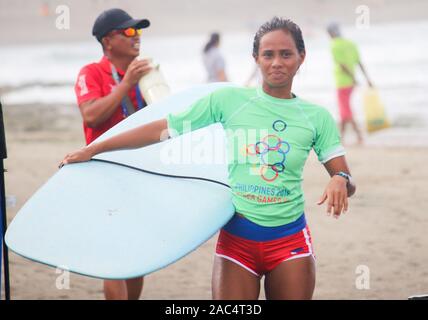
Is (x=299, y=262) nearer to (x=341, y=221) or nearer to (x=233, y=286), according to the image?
(x=233, y=286)

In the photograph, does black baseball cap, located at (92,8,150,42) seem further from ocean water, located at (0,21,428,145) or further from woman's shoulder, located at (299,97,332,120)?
ocean water, located at (0,21,428,145)

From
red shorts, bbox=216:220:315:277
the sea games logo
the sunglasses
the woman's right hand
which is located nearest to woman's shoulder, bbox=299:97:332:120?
the sea games logo

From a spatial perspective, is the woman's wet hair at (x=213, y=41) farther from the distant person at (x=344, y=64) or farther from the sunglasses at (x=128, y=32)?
the sunglasses at (x=128, y=32)

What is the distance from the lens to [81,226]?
339cm

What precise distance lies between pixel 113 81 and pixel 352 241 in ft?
10.7

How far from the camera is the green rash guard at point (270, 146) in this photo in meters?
3.09

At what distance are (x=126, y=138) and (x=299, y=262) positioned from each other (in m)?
0.84

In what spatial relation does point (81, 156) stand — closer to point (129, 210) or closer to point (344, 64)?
point (129, 210)

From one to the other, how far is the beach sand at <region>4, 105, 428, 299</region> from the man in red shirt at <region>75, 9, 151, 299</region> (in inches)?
57.4

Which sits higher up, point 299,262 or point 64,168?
point 64,168

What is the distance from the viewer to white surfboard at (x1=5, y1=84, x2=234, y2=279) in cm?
323

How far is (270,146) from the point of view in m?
3.09

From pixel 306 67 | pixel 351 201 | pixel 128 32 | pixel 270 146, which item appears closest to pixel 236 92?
pixel 270 146
